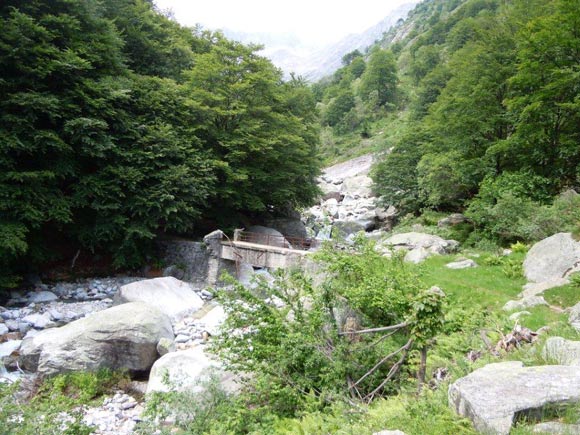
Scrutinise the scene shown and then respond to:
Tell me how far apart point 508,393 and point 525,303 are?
6134 mm

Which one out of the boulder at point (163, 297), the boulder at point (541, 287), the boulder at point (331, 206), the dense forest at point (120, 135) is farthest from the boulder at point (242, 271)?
the boulder at point (331, 206)

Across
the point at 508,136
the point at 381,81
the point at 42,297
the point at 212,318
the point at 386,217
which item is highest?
the point at 381,81

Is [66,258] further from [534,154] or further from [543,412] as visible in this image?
[534,154]

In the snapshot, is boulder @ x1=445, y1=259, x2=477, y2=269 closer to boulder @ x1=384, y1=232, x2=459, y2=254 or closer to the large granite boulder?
boulder @ x1=384, y1=232, x2=459, y2=254

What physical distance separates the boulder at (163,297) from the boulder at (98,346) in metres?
2.92

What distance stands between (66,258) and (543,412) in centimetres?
2210

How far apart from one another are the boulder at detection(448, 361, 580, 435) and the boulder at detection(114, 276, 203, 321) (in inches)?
488

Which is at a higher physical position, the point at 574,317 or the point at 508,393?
the point at 508,393

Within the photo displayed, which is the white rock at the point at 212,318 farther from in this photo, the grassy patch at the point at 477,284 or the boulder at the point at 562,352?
the boulder at the point at 562,352

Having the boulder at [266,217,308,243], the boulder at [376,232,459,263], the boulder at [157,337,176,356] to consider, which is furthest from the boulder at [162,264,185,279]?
the boulder at [376,232,459,263]


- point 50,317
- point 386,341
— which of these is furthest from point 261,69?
point 386,341

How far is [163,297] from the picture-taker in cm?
1531

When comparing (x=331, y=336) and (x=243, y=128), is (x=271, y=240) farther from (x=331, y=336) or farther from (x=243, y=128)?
(x=331, y=336)

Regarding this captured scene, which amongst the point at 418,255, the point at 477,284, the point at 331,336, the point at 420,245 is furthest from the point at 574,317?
the point at 420,245
